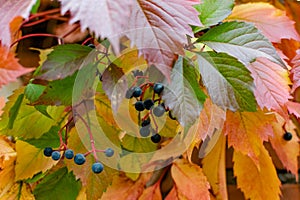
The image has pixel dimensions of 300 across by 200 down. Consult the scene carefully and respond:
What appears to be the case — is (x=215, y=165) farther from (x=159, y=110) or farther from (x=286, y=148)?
(x=159, y=110)

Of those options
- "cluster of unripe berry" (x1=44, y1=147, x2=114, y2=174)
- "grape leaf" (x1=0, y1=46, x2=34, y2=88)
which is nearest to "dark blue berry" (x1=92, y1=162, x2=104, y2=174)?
"cluster of unripe berry" (x1=44, y1=147, x2=114, y2=174)

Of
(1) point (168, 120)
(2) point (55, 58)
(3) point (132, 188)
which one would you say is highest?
(2) point (55, 58)

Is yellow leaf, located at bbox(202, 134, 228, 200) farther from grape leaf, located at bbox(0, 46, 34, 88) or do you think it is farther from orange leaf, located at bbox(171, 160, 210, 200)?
grape leaf, located at bbox(0, 46, 34, 88)

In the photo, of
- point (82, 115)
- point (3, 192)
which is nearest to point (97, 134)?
point (82, 115)

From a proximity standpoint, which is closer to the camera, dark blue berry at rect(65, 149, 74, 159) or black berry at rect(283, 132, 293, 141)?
dark blue berry at rect(65, 149, 74, 159)

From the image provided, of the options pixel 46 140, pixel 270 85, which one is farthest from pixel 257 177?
pixel 46 140

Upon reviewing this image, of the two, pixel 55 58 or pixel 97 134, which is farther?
pixel 97 134

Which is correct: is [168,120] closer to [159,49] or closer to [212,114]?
[212,114]

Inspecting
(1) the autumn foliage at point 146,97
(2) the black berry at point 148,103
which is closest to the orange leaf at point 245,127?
(1) the autumn foliage at point 146,97
